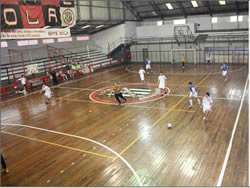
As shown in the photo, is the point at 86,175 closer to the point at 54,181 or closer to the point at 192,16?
the point at 54,181

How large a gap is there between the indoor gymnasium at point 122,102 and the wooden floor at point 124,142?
44 millimetres

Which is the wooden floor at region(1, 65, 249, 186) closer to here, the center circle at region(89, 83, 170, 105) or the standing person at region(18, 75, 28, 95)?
the center circle at region(89, 83, 170, 105)

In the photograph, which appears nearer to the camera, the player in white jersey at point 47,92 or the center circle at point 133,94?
the center circle at point 133,94

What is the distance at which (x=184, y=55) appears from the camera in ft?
116

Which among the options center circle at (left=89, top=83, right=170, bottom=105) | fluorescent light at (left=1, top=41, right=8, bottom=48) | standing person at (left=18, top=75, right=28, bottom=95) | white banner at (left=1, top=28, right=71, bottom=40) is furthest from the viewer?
fluorescent light at (left=1, top=41, right=8, bottom=48)

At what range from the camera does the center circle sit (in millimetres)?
18781

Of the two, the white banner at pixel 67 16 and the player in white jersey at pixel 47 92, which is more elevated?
the white banner at pixel 67 16

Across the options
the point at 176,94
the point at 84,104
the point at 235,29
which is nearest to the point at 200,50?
the point at 235,29

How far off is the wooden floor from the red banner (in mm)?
5035

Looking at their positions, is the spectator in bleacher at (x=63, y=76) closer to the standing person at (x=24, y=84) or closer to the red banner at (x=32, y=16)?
the standing person at (x=24, y=84)

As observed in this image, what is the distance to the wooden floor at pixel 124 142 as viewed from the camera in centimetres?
916

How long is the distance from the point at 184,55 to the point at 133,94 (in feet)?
56.5

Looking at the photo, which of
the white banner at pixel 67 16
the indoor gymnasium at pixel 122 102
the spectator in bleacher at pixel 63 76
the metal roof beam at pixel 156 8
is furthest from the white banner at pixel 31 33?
the metal roof beam at pixel 156 8

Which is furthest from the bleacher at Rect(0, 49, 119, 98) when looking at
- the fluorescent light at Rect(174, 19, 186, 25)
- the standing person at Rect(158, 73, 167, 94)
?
the standing person at Rect(158, 73, 167, 94)
